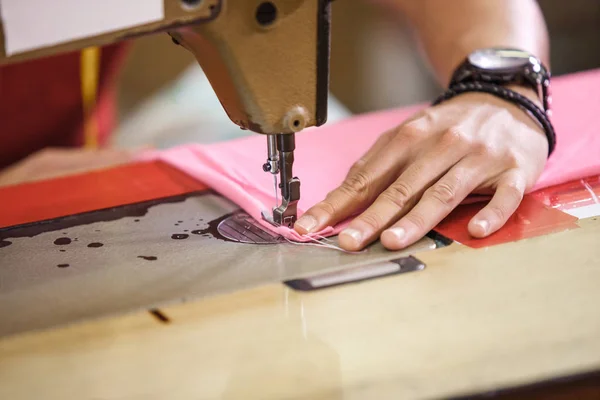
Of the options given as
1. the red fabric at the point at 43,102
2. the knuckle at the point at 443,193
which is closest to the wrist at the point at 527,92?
the knuckle at the point at 443,193

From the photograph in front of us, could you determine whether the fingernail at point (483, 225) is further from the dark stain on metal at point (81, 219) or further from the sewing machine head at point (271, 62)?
the dark stain on metal at point (81, 219)

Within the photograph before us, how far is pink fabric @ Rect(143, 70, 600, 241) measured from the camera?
1096 mm

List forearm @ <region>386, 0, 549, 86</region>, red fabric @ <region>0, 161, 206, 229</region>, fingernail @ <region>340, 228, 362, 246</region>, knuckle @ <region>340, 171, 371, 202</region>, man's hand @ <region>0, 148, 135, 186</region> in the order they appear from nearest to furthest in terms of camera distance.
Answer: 1. fingernail @ <region>340, 228, 362, 246</region>
2. knuckle @ <region>340, 171, 371, 202</region>
3. red fabric @ <region>0, 161, 206, 229</region>
4. forearm @ <region>386, 0, 549, 86</region>
5. man's hand @ <region>0, 148, 135, 186</region>

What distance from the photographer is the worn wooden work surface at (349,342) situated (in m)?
0.67

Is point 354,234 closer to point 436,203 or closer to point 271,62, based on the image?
point 436,203

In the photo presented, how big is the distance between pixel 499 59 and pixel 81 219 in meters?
0.71

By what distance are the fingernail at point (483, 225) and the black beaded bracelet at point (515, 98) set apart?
0.90ft

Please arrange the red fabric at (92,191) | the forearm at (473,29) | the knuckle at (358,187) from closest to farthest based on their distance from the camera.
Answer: the knuckle at (358,187)
the red fabric at (92,191)
the forearm at (473,29)

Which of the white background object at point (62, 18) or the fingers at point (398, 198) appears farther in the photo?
the fingers at point (398, 198)

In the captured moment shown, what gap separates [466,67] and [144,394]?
0.80 meters

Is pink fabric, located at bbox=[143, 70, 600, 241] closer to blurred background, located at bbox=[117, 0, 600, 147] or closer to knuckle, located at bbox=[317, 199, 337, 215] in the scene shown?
knuckle, located at bbox=[317, 199, 337, 215]

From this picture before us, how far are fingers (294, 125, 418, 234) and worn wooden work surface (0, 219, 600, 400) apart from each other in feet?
0.54

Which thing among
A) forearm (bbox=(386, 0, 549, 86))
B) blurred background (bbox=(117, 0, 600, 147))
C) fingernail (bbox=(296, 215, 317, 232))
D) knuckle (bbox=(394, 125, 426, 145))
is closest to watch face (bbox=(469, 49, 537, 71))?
forearm (bbox=(386, 0, 549, 86))

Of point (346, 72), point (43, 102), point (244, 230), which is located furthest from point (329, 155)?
point (346, 72)
